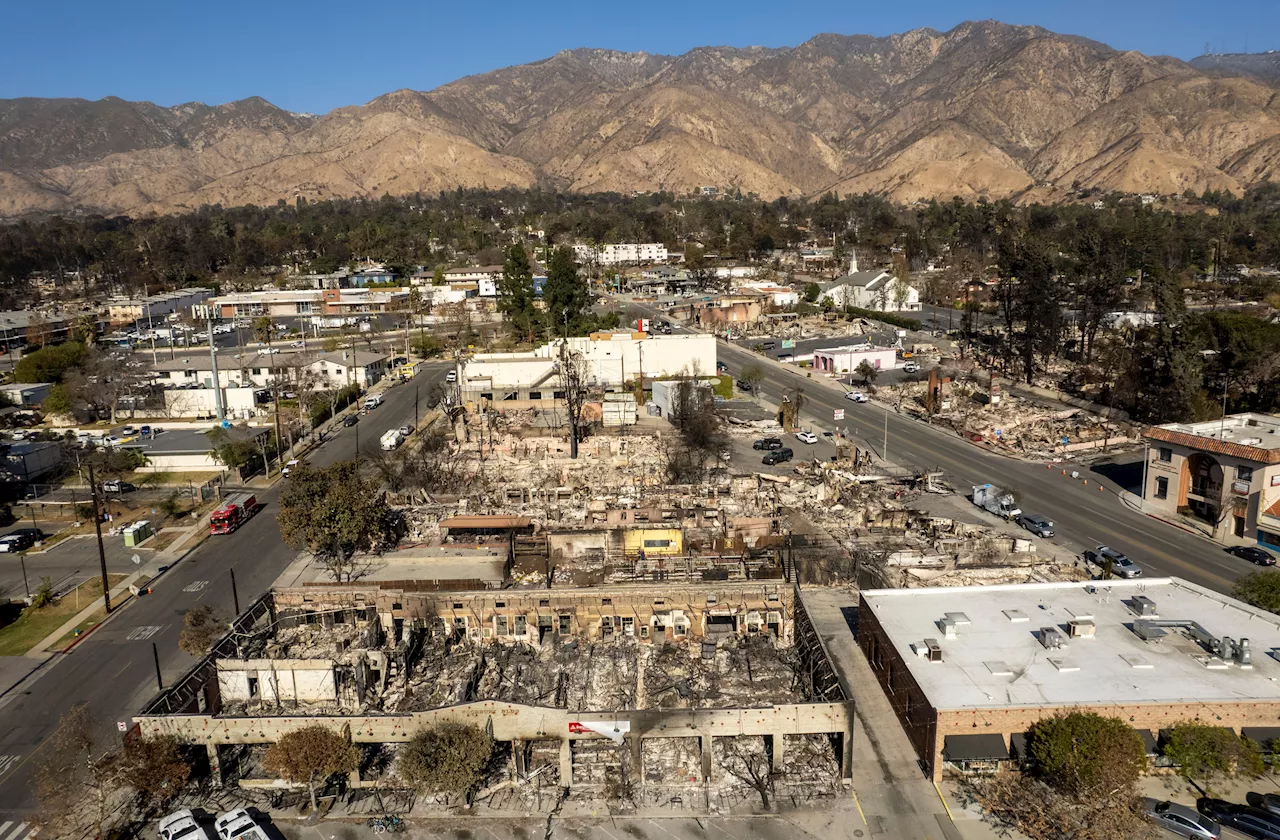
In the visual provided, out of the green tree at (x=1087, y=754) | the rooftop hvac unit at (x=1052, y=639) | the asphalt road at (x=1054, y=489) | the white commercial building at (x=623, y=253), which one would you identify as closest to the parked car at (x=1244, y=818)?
the green tree at (x=1087, y=754)

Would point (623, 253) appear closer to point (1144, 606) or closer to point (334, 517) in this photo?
point (334, 517)

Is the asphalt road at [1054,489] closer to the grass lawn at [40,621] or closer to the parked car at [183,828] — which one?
the parked car at [183,828]

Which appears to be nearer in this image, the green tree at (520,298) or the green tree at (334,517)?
the green tree at (334,517)

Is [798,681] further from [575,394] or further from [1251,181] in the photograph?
[1251,181]

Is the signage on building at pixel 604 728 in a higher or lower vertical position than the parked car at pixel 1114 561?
higher

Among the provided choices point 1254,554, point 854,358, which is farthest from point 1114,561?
point 854,358

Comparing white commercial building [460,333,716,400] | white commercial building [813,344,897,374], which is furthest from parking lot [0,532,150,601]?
white commercial building [813,344,897,374]
